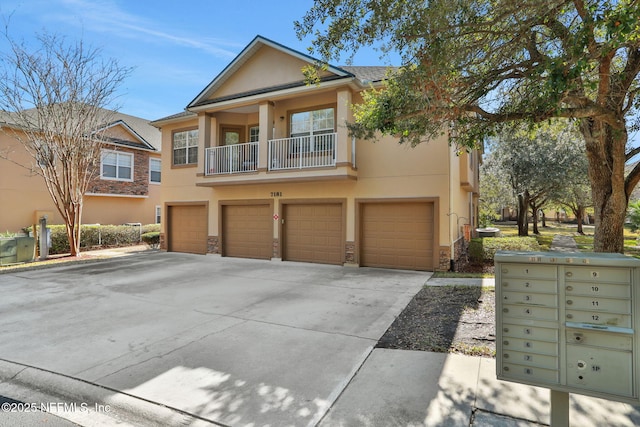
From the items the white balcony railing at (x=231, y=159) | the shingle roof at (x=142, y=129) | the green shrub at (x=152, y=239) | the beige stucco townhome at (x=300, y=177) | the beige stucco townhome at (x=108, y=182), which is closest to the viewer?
the beige stucco townhome at (x=300, y=177)

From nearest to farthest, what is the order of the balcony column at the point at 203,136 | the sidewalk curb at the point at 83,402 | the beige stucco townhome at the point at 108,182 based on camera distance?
the sidewalk curb at the point at 83,402
the balcony column at the point at 203,136
the beige stucco townhome at the point at 108,182

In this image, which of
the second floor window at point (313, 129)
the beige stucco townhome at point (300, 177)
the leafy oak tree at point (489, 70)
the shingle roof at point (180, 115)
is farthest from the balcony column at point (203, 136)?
the leafy oak tree at point (489, 70)

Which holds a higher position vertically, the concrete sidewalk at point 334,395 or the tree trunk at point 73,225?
the tree trunk at point 73,225

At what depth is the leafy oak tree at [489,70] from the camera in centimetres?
550

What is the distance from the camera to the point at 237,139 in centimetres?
1480

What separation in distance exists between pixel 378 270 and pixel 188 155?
1020 cm

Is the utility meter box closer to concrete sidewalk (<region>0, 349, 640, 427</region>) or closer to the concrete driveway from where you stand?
concrete sidewalk (<region>0, 349, 640, 427</region>)

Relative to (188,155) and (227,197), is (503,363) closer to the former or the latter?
(227,197)

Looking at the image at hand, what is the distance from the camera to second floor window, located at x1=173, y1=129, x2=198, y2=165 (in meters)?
15.2

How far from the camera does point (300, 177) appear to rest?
11.6 metres

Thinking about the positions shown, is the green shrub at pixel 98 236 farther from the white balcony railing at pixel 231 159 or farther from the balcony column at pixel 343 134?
the balcony column at pixel 343 134

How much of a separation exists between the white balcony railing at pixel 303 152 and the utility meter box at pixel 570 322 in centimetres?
892

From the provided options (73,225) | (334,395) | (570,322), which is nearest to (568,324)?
(570,322)

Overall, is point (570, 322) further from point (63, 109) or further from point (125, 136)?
point (125, 136)
